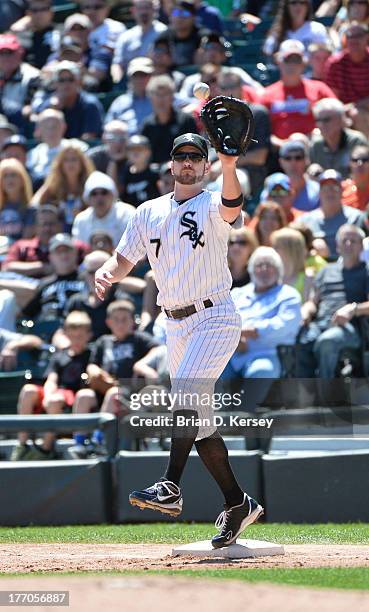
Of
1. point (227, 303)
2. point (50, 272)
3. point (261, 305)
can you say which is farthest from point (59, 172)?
point (227, 303)

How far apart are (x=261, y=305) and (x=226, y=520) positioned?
3.61m

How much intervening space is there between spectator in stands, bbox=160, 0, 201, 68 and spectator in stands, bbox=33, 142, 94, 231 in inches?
98.1

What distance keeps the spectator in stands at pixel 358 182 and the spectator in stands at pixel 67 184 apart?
2543 mm

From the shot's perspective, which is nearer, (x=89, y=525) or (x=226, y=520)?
(x=226, y=520)

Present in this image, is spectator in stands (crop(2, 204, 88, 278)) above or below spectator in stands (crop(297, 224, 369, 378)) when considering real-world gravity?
below

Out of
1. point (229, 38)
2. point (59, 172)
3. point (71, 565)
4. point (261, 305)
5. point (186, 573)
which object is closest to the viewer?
point (186, 573)

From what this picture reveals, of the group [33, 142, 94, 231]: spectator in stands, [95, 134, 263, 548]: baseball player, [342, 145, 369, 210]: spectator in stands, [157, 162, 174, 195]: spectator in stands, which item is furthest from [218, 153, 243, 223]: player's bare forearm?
[33, 142, 94, 231]: spectator in stands

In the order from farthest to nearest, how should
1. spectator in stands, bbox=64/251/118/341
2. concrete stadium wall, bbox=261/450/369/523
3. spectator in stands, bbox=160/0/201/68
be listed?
spectator in stands, bbox=160/0/201/68
spectator in stands, bbox=64/251/118/341
concrete stadium wall, bbox=261/450/369/523

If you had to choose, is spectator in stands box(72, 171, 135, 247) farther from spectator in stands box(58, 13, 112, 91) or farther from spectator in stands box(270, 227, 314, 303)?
spectator in stands box(58, 13, 112, 91)

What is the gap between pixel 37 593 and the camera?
4.61 m

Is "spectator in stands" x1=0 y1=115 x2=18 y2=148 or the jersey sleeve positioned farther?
"spectator in stands" x1=0 y1=115 x2=18 y2=148

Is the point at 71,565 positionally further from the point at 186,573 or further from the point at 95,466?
the point at 95,466

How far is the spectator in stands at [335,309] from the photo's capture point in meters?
9.20

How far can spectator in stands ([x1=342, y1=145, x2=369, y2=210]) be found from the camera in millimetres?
10969
